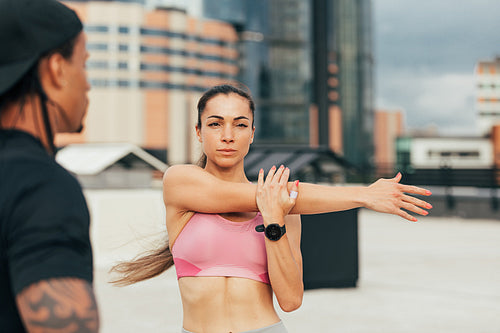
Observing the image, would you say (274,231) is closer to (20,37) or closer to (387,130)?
(20,37)

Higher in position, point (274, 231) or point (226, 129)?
point (226, 129)

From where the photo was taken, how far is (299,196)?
2.07 m

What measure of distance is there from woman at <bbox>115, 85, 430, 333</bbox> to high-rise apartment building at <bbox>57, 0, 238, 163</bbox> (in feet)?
154

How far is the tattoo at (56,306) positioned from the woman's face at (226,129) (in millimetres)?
1163

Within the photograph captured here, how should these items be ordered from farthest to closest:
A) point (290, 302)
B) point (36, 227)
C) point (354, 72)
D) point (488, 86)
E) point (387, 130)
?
point (488, 86) < point (387, 130) < point (354, 72) < point (290, 302) < point (36, 227)

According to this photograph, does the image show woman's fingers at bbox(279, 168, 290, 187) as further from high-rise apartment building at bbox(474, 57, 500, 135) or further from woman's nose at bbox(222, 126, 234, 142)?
high-rise apartment building at bbox(474, 57, 500, 135)

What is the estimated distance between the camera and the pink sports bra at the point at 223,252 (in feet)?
6.81

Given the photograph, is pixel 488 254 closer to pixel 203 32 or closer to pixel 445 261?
pixel 445 261

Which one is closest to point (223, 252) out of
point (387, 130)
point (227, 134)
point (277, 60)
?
point (227, 134)

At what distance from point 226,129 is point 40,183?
116 cm

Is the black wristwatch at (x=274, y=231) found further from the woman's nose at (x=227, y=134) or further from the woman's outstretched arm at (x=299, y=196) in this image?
the woman's nose at (x=227, y=134)

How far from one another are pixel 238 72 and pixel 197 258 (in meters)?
46.8

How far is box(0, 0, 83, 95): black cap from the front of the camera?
44.1 inches

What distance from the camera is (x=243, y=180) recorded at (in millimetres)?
2307
